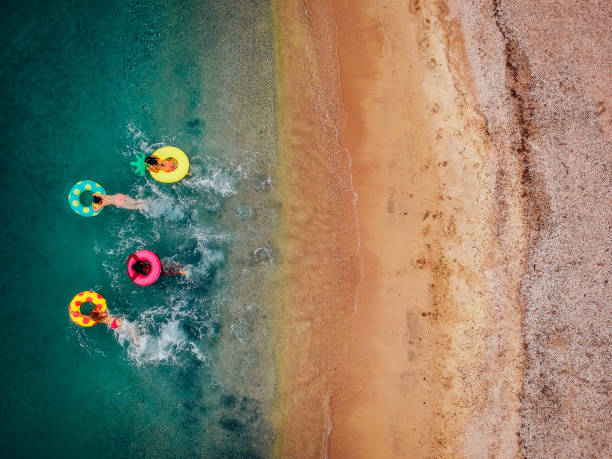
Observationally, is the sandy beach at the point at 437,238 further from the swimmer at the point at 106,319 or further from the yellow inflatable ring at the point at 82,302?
the yellow inflatable ring at the point at 82,302

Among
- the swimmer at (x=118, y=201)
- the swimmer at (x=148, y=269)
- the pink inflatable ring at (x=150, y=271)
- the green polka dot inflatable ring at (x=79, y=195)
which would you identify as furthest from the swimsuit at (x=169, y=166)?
the swimmer at (x=148, y=269)

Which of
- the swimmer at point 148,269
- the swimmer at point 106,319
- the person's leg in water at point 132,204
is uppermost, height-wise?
the person's leg in water at point 132,204

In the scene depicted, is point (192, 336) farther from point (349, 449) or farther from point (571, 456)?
point (571, 456)

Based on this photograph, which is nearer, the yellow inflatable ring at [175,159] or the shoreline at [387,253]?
the shoreline at [387,253]

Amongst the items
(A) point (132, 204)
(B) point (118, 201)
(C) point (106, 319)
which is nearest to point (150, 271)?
(C) point (106, 319)

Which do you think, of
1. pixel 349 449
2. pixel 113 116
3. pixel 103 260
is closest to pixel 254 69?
pixel 113 116

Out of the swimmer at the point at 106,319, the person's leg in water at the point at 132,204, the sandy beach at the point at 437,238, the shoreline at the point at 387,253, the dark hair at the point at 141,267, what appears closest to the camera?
the sandy beach at the point at 437,238

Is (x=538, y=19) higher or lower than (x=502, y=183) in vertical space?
higher

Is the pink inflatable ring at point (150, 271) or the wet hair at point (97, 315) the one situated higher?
the pink inflatable ring at point (150, 271)

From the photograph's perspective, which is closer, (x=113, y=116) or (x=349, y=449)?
(x=349, y=449)
